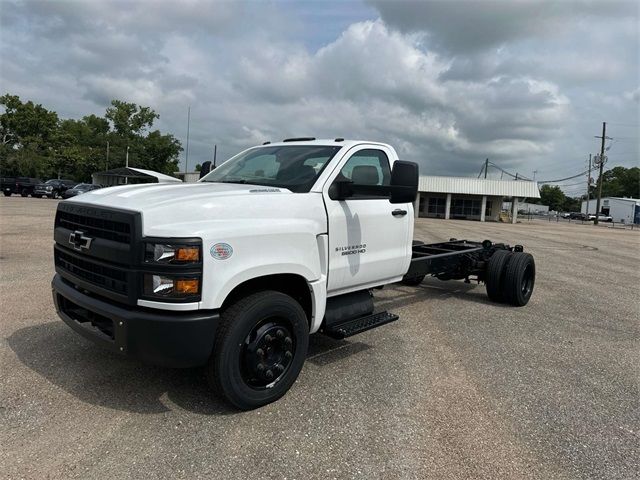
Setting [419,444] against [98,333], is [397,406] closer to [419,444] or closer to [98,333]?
[419,444]

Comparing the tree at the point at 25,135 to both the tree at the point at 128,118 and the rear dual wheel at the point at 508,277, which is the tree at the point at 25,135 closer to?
the tree at the point at 128,118

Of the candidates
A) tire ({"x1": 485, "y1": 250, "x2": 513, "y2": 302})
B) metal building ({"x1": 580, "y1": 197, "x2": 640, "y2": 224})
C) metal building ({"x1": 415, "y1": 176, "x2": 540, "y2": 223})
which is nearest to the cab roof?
tire ({"x1": 485, "y1": 250, "x2": 513, "y2": 302})

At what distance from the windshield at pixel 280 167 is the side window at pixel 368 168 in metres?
0.20

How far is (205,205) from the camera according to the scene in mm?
3361

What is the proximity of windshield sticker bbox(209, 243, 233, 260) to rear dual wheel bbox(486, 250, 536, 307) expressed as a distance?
5.37m

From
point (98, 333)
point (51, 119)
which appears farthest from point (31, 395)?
point (51, 119)

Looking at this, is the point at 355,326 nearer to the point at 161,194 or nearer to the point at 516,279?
the point at 161,194

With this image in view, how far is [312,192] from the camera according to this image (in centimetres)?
410

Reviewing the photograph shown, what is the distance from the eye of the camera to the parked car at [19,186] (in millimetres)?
43562

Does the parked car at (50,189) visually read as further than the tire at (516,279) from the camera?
Yes

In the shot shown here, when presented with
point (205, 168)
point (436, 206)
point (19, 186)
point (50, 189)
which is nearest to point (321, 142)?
point (205, 168)

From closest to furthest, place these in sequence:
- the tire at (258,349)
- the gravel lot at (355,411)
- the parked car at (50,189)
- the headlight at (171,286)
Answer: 1. the gravel lot at (355,411)
2. the headlight at (171,286)
3. the tire at (258,349)
4. the parked car at (50,189)

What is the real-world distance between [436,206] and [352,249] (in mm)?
52071

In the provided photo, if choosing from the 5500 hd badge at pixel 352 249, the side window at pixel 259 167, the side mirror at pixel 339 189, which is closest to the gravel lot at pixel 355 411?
the 5500 hd badge at pixel 352 249
